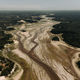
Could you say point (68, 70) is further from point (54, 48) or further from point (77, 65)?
point (54, 48)

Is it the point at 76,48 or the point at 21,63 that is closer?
the point at 21,63

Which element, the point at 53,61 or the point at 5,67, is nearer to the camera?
the point at 5,67

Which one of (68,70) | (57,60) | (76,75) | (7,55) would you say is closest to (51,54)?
(57,60)

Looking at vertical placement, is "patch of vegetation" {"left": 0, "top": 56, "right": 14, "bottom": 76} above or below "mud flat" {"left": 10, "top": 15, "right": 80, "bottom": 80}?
above

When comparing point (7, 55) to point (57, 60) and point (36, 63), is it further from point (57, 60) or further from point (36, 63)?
point (57, 60)

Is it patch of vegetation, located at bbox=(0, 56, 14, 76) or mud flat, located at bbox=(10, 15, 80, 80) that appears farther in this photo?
mud flat, located at bbox=(10, 15, 80, 80)

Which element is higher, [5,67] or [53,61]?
[5,67]

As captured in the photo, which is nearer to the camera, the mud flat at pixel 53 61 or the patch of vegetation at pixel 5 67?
→ the patch of vegetation at pixel 5 67

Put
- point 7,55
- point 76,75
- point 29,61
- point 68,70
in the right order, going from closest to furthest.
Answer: point 76,75
point 68,70
point 29,61
point 7,55

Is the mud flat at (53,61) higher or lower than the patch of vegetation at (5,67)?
lower

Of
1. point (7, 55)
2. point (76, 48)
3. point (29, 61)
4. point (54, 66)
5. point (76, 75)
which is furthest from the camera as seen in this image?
point (76, 48)
